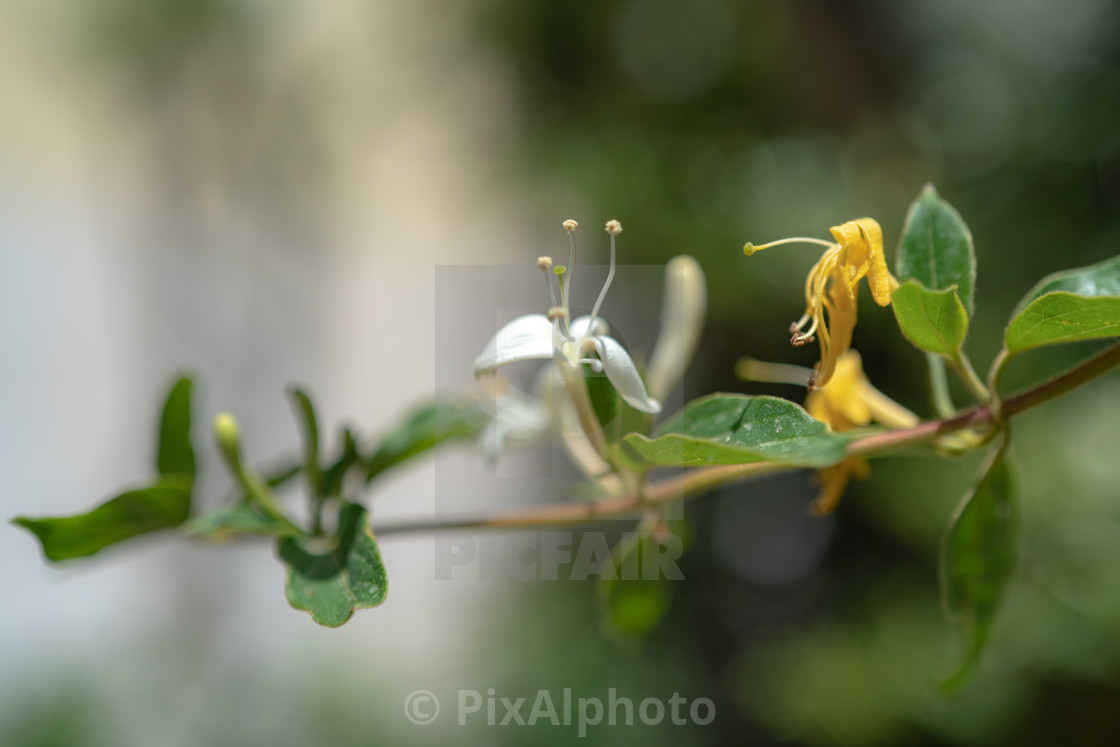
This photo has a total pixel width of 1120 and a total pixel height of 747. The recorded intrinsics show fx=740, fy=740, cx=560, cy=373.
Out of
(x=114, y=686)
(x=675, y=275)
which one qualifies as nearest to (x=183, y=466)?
(x=675, y=275)

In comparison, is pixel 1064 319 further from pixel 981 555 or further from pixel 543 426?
pixel 543 426

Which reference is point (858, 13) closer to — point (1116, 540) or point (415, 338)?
point (1116, 540)

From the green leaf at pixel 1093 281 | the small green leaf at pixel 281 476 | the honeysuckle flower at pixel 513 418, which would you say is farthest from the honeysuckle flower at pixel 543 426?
the green leaf at pixel 1093 281

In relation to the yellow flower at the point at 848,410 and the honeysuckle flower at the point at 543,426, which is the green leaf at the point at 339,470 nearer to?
the honeysuckle flower at the point at 543,426

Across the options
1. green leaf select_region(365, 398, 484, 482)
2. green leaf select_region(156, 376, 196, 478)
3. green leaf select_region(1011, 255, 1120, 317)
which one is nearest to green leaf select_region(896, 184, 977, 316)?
green leaf select_region(1011, 255, 1120, 317)

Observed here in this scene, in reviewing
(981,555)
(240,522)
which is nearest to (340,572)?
(240,522)
